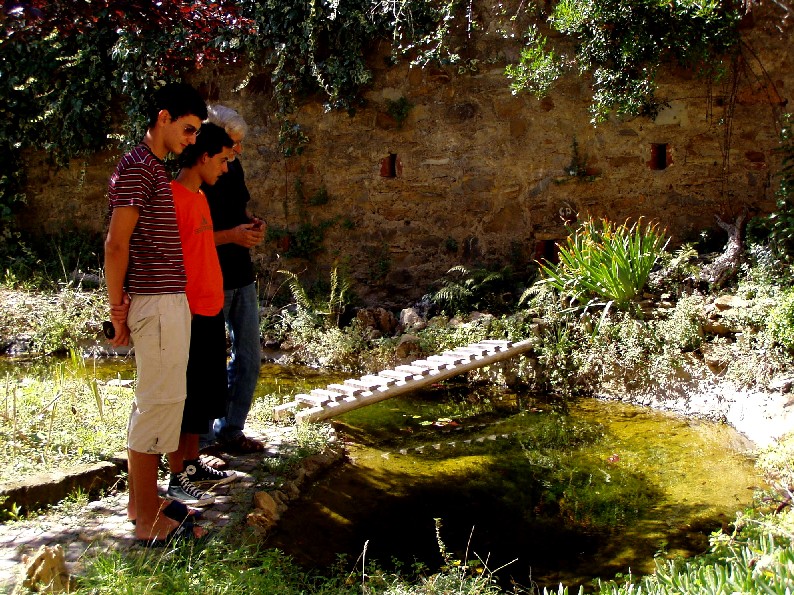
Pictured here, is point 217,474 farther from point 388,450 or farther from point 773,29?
point 773,29

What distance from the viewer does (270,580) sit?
277 cm

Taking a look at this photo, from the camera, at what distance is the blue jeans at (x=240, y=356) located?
3898 millimetres

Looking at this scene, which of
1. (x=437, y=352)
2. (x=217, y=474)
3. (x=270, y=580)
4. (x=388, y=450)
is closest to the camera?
(x=270, y=580)

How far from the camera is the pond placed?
3.32 m

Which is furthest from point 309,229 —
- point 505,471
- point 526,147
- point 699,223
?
point 505,471

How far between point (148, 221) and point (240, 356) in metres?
1.18

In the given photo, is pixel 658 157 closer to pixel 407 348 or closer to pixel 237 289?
pixel 407 348

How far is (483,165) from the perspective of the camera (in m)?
7.65

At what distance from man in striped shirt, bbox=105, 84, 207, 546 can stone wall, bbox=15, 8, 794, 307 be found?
4.86 meters

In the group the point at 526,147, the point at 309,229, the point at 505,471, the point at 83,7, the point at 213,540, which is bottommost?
the point at 505,471

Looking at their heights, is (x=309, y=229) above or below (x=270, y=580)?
above

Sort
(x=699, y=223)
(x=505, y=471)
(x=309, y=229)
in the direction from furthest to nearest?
1. (x=309, y=229)
2. (x=699, y=223)
3. (x=505, y=471)

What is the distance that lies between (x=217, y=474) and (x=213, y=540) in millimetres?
739

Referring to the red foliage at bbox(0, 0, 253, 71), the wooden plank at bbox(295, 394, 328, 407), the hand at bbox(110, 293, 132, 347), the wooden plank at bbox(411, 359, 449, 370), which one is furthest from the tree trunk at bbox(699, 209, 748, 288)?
the hand at bbox(110, 293, 132, 347)
